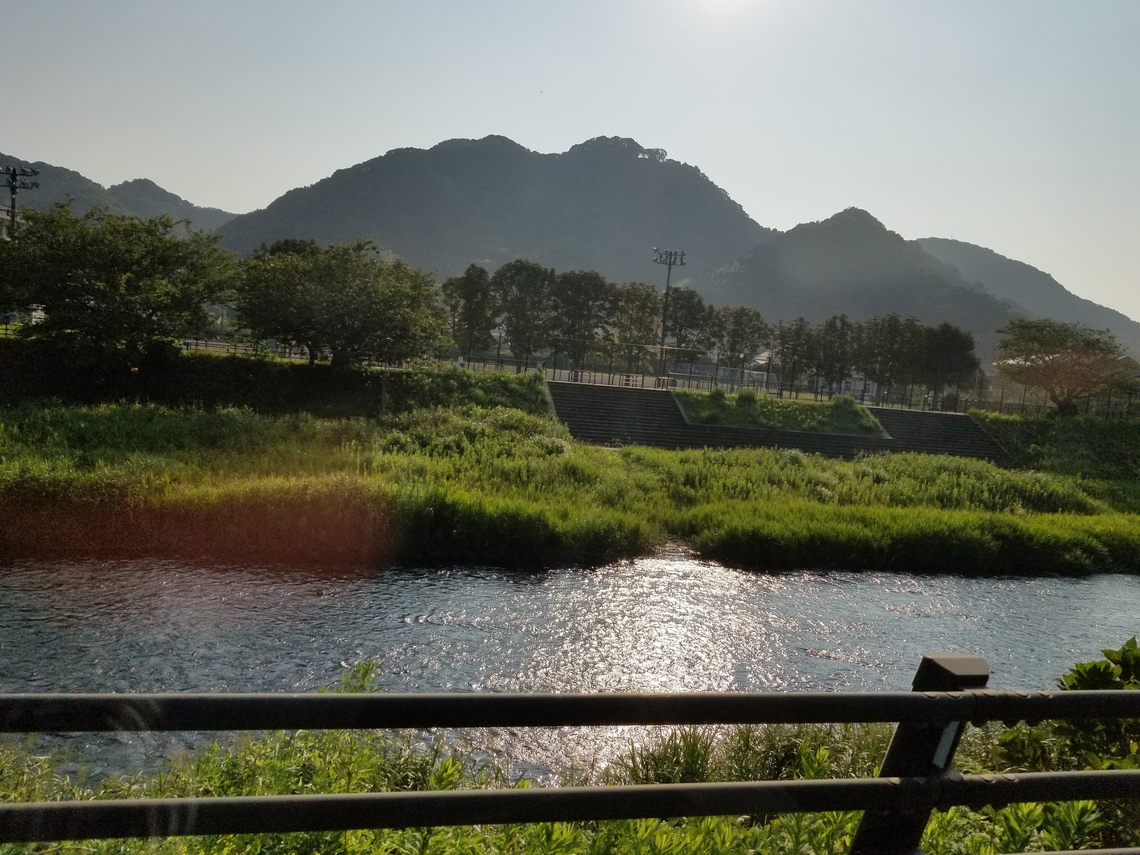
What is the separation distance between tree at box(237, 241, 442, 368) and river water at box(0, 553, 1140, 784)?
19.7m

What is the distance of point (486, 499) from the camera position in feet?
56.7

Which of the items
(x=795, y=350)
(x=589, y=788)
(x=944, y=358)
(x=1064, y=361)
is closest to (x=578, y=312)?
(x=795, y=350)

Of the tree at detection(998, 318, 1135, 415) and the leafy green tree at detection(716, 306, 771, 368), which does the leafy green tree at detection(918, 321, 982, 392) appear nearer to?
the tree at detection(998, 318, 1135, 415)

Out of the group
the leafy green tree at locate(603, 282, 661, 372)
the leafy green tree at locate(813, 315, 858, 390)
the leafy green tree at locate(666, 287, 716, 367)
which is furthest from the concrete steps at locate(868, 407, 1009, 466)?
the leafy green tree at locate(666, 287, 716, 367)

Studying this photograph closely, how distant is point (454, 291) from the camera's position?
211 ft

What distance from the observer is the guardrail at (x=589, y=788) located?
74.5 inches

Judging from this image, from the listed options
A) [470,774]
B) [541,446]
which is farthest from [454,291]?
[470,774]

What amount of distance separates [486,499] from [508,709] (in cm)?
1535

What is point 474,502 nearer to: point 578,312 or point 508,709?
point 508,709

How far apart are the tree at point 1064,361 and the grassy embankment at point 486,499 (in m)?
24.2

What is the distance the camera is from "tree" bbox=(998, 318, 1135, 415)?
48.7 metres

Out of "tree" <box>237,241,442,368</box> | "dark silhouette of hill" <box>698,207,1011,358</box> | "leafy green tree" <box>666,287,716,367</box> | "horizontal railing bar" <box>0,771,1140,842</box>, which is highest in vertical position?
"dark silhouette of hill" <box>698,207,1011,358</box>

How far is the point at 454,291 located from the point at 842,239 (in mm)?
158057

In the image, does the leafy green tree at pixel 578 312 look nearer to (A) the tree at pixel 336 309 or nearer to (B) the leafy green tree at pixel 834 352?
(B) the leafy green tree at pixel 834 352
